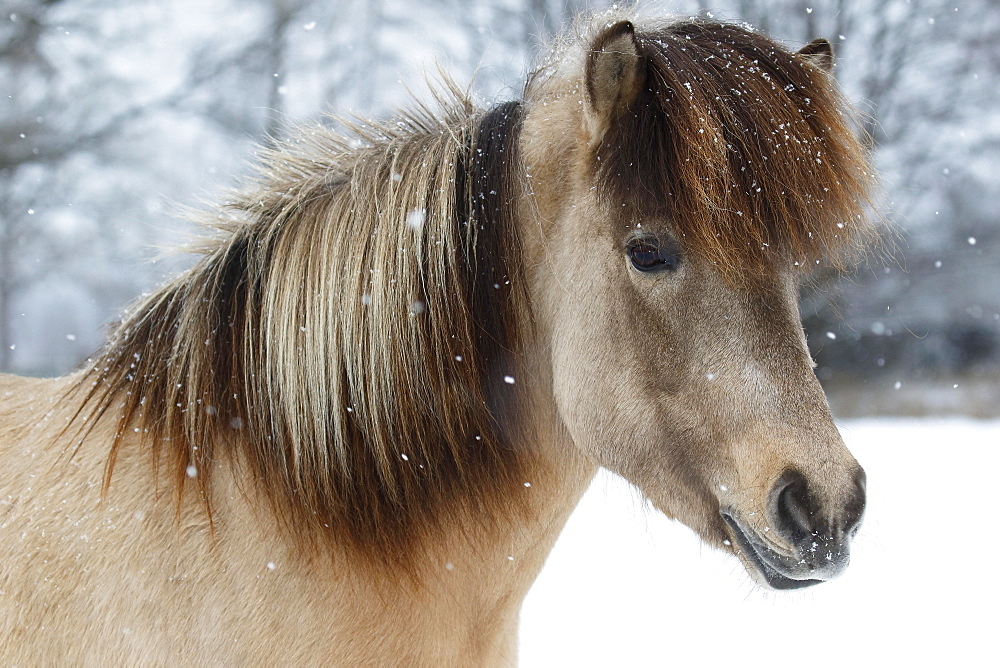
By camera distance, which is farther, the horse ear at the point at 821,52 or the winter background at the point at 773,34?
the winter background at the point at 773,34

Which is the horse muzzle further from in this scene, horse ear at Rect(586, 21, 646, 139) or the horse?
horse ear at Rect(586, 21, 646, 139)

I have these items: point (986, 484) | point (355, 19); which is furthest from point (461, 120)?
point (355, 19)

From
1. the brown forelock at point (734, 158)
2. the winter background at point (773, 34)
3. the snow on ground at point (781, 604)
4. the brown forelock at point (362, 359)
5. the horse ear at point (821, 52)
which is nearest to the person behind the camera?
the brown forelock at point (734, 158)

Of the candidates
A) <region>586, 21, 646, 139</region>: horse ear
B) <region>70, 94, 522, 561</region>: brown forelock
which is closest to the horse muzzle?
<region>70, 94, 522, 561</region>: brown forelock

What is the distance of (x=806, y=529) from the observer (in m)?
1.49

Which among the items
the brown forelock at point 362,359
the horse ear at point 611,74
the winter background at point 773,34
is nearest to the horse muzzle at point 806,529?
the brown forelock at point 362,359

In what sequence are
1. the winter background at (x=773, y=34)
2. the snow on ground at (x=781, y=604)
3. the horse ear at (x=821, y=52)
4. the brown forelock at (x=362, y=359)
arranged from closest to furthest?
1. the brown forelock at (x=362, y=359)
2. the horse ear at (x=821, y=52)
3. the snow on ground at (x=781, y=604)
4. the winter background at (x=773, y=34)

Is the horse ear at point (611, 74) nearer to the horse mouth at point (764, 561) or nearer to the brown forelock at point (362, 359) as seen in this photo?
the brown forelock at point (362, 359)

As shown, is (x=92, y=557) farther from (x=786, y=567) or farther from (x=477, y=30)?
(x=477, y=30)

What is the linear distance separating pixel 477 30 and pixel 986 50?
7.48m

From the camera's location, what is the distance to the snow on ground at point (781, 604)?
4.23 m

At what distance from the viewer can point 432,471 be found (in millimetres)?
1830

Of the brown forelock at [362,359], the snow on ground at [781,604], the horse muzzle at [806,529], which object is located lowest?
the snow on ground at [781,604]

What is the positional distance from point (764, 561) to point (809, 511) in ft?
→ 0.58
